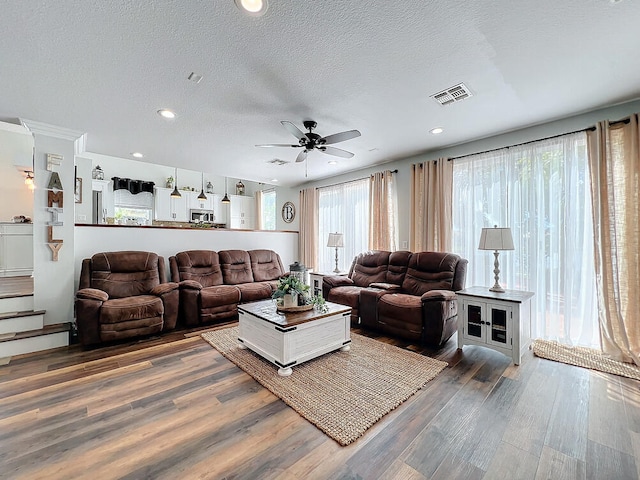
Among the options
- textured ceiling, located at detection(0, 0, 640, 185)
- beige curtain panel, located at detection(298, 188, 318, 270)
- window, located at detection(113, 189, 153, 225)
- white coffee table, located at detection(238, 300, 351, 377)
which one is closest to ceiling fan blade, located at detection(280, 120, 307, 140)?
textured ceiling, located at detection(0, 0, 640, 185)

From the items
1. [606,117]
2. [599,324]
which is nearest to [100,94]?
[606,117]

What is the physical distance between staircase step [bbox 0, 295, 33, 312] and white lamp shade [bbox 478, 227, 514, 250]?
5.40m

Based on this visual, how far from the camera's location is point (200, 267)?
4695 millimetres

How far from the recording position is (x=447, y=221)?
4.05 meters

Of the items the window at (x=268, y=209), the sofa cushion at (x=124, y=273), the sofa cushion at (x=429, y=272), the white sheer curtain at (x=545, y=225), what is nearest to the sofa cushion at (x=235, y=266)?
the sofa cushion at (x=124, y=273)

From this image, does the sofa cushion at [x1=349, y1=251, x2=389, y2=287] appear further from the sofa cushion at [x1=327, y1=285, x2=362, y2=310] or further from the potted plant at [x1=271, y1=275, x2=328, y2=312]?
the potted plant at [x1=271, y1=275, x2=328, y2=312]

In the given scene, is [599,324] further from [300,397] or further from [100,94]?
[100,94]

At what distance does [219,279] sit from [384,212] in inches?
119

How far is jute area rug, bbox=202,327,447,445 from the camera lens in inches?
76.2

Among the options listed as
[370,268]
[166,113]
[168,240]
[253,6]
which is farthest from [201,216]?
[253,6]

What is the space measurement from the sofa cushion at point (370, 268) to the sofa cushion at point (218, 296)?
6.22 feet

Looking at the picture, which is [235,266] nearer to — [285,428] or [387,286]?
[387,286]

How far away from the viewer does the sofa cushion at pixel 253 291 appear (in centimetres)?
442

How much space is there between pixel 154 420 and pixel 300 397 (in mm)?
1013
